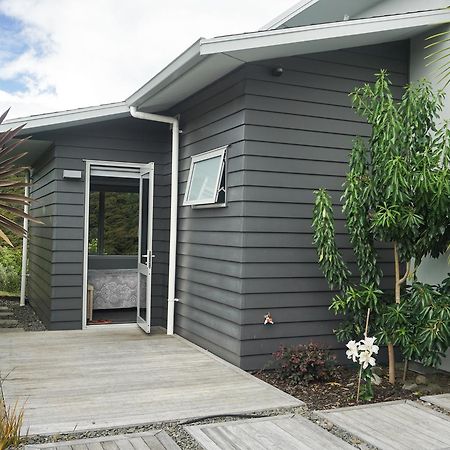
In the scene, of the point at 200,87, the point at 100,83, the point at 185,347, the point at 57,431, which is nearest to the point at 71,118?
the point at 200,87

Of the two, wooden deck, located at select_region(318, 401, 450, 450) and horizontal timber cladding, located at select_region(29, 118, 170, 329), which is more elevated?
horizontal timber cladding, located at select_region(29, 118, 170, 329)

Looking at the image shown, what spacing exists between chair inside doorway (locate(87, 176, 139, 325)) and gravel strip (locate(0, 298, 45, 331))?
809 mm

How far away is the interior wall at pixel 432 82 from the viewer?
502 centimetres

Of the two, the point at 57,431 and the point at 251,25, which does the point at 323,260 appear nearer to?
→ the point at 57,431

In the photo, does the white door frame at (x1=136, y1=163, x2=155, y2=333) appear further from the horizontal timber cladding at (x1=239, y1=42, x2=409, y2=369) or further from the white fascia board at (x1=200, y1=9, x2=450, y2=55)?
the white fascia board at (x1=200, y1=9, x2=450, y2=55)

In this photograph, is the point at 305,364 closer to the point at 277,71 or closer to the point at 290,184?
the point at 290,184

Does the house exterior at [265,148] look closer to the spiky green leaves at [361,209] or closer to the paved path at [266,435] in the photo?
the spiky green leaves at [361,209]

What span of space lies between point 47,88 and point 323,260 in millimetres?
20993

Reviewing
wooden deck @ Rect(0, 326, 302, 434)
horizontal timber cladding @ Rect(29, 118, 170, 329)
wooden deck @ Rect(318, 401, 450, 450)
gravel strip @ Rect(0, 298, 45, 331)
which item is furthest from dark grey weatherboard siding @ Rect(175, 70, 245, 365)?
gravel strip @ Rect(0, 298, 45, 331)

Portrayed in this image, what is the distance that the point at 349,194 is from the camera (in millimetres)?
4375

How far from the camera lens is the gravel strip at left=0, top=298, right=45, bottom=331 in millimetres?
6949

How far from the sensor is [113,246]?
9.61 metres

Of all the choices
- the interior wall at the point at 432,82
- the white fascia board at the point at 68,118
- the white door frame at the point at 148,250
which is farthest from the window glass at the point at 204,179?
the interior wall at the point at 432,82

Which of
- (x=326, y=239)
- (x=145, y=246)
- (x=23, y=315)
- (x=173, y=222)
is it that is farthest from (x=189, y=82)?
(x=23, y=315)
